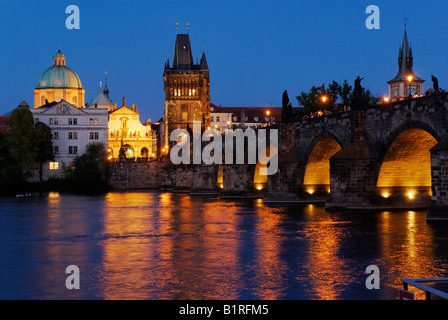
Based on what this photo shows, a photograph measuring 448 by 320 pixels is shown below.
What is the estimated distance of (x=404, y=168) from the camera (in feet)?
129

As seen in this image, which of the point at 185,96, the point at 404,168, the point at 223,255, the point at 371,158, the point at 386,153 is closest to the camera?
the point at 223,255

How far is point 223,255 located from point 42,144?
8151 centimetres

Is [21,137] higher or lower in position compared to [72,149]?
higher

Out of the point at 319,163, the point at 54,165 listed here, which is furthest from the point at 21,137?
the point at 319,163

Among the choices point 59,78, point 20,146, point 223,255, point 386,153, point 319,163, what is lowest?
point 223,255

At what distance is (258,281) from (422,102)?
819 inches

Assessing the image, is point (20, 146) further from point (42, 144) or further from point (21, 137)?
point (42, 144)

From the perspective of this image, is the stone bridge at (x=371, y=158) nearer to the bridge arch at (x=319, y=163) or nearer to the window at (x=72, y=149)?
the bridge arch at (x=319, y=163)

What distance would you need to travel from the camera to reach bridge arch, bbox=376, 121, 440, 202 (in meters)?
38.3

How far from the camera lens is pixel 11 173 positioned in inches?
3445

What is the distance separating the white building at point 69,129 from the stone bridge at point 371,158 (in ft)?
201

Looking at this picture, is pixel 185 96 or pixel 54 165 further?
pixel 185 96

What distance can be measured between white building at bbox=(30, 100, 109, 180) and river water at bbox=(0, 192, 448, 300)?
229 feet
